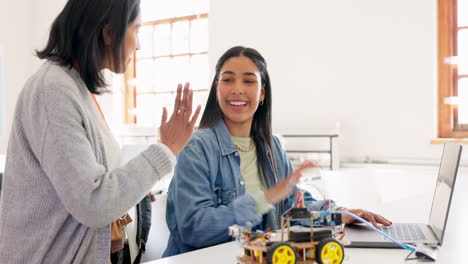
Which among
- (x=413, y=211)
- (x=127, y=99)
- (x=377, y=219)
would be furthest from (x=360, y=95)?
(x=127, y=99)

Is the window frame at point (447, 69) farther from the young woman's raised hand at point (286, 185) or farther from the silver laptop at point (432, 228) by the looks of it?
the young woman's raised hand at point (286, 185)

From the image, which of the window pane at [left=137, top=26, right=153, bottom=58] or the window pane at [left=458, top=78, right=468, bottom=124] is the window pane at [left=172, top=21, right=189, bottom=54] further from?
the window pane at [left=458, top=78, right=468, bottom=124]

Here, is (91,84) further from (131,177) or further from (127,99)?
(127,99)

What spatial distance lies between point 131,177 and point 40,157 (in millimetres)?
188

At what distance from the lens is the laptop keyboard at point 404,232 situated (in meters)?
1.30

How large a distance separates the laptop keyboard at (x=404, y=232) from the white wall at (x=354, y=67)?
7.09 feet

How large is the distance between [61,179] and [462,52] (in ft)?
11.0

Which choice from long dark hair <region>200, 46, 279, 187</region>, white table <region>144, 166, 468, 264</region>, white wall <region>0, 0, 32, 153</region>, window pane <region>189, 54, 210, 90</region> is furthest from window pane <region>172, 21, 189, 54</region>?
long dark hair <region>200, 46, 279, 187</region>

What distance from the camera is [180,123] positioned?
3.60ft

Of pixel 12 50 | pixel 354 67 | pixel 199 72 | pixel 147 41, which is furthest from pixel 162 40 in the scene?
pixel 354 67

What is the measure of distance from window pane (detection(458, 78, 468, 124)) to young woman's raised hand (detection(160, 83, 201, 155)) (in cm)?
296

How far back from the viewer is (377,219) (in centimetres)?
145

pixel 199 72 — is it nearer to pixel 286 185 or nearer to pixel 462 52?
pixel 462 52

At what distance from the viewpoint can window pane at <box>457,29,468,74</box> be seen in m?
3.47
